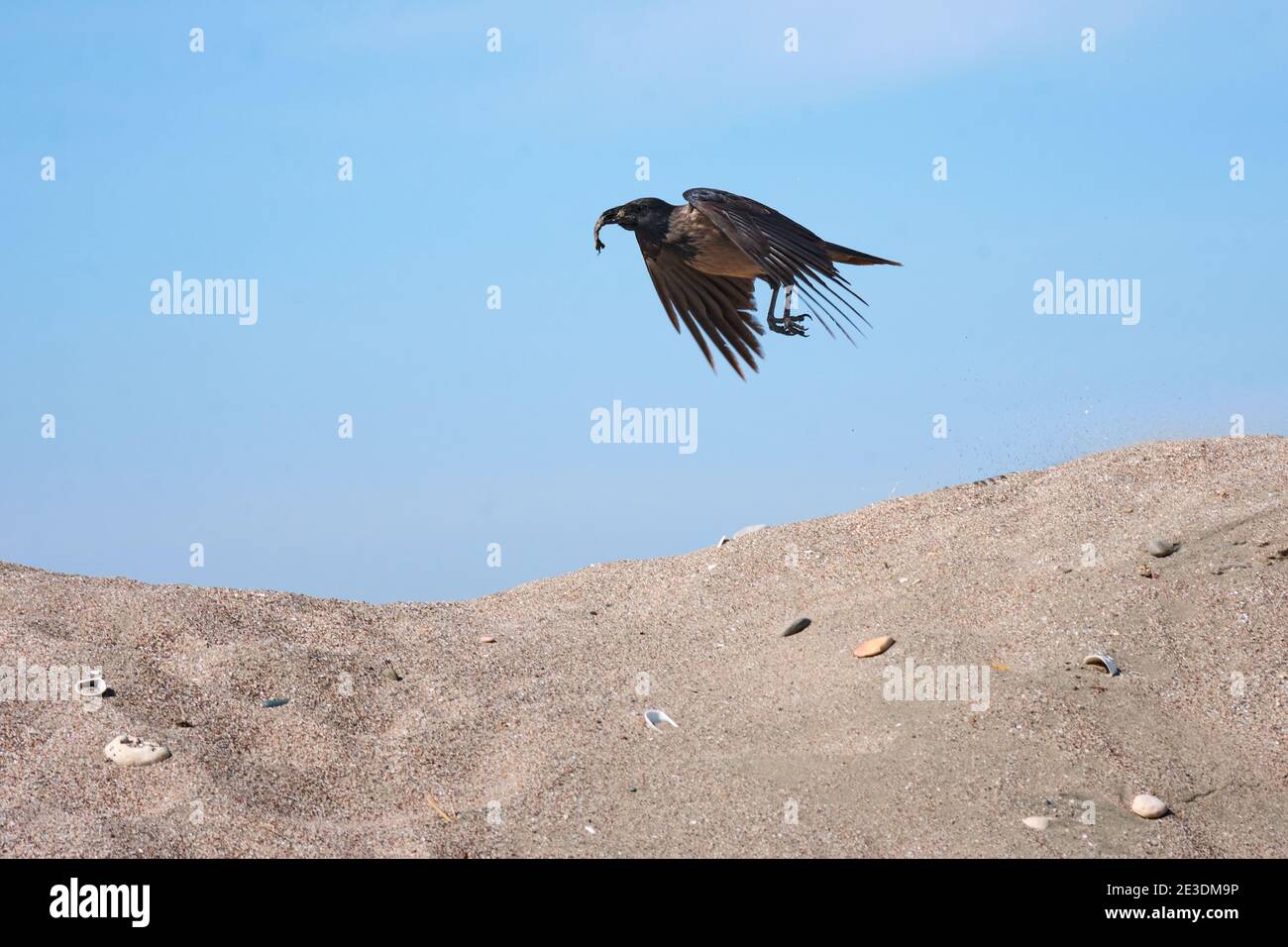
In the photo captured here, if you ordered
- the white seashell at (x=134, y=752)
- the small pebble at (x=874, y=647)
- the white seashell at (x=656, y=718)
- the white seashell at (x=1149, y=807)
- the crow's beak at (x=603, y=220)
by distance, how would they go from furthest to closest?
the crow's beak at (x=603, y=220) < the small pebble at (x=874, y=647) < the white seashell at (x=656, y=718) < the white seashell at (x=134, y=752) < the white seashell at (x=1149, y=807)

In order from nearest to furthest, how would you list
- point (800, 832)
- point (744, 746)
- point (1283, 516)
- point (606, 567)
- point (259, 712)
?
point (800, 832) → point (744, 746) → point (259, 712) → point (1283, 516) → point (606, 567)

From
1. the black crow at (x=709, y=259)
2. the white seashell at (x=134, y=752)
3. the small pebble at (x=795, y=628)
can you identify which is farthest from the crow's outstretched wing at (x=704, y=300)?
the white seashell at (x=134, y=752)

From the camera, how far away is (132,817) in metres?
5.30

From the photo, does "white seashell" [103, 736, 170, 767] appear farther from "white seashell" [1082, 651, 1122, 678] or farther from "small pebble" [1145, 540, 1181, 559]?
"small pebble" [1145, 540, 1181, 559]

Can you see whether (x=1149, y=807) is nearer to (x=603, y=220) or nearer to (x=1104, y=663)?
(x=1104, y=663)

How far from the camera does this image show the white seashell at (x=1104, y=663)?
19.5 ft

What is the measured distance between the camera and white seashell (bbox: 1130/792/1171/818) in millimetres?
5090

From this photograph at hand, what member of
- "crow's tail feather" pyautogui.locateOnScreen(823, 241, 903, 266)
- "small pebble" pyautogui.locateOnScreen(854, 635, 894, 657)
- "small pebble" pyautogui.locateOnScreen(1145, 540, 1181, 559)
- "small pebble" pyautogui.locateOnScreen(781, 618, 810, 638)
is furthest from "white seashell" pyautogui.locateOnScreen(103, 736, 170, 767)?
"small pebble" pyautogui.locateOnScreen(1145, 540, 1181, 559)

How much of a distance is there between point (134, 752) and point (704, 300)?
3.83 metres

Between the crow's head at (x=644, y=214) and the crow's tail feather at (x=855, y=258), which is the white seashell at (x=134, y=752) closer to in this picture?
the crow's head at (x=644, y=214)

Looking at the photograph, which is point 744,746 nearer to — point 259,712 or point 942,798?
point 942,798

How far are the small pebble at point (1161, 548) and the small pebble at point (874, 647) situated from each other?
63.1 inches
